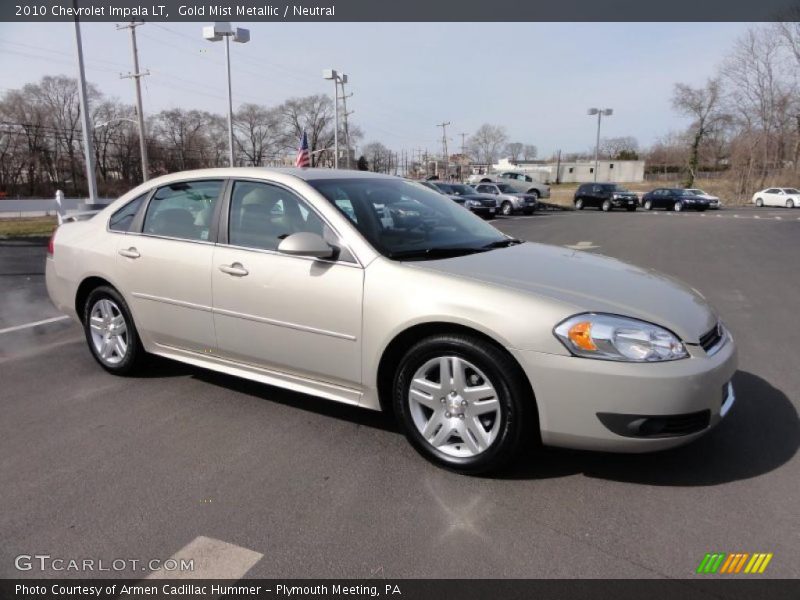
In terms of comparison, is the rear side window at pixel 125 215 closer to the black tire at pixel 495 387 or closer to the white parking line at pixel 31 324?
the white parking line at pixel 31 324

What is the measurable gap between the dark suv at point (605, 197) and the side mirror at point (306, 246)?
35.8m

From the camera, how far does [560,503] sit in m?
2.68

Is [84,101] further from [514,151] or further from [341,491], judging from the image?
[514,151]

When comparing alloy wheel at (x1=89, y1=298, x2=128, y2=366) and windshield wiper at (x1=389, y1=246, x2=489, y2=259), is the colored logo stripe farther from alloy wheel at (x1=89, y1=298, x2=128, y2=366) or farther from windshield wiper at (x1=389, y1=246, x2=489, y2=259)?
alloy wheel at (x1=89, y1=298, x2=128, y2=366)

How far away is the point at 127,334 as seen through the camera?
14.0ft

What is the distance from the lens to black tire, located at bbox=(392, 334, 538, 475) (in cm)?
273

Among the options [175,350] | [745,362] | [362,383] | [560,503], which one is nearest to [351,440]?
[362,383]

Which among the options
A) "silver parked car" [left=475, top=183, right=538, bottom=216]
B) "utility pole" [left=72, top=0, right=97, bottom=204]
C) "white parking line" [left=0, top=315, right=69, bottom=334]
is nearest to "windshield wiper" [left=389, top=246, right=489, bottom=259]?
"white parking line" [left=0, top=315, right=69, bottom=334]

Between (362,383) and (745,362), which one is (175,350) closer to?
(362,383)

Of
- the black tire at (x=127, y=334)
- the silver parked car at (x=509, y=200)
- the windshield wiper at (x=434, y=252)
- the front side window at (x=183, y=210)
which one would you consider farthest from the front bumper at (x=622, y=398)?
the silver parked car at (x=509, y=200)

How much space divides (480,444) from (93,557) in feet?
5.80

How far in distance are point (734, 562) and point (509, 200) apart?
29.3m

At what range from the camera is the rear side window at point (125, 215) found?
432 centimetres

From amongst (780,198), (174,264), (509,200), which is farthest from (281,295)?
(780,198)
